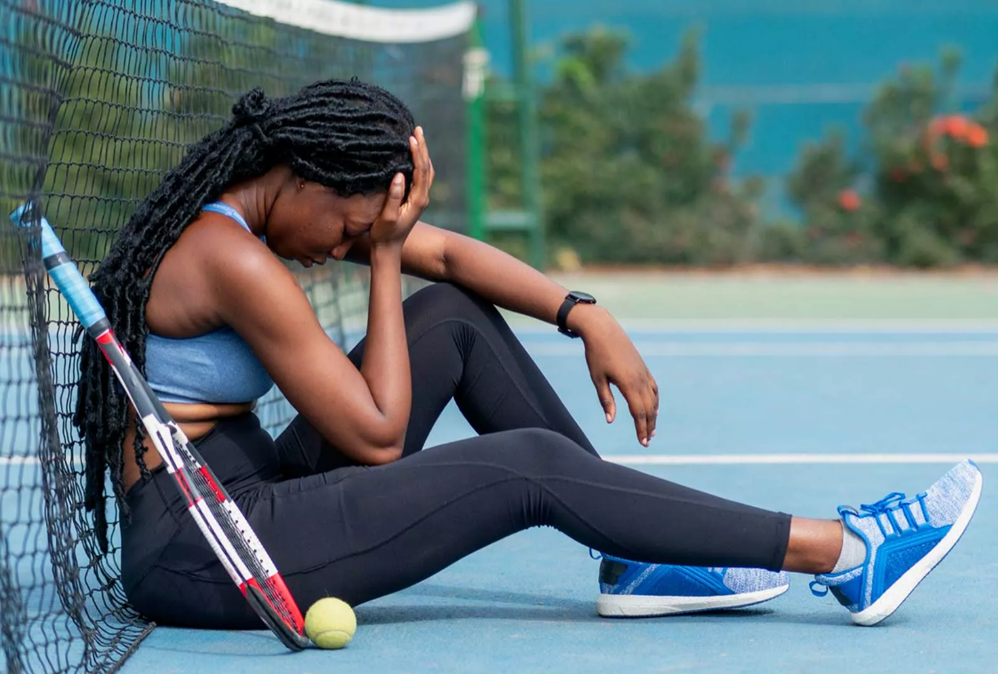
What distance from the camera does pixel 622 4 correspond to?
48.6ft

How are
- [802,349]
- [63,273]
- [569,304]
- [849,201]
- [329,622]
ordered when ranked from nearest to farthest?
1. [63,273]
2. [329,622]
3. [569,304]
4. [802,349]
5. [849,201]

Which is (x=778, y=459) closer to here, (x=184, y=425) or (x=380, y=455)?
(x=380, y=455)

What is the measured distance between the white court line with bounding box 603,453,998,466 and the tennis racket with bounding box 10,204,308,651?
2201 mm

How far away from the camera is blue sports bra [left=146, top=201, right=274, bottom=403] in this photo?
8.94 ft

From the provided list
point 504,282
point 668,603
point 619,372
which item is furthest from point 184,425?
point 668,603

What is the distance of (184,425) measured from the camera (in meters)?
2.78

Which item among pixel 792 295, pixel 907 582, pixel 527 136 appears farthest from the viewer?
pixel 527 136

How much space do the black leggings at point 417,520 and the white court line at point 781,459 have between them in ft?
6.53

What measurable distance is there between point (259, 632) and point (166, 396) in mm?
485

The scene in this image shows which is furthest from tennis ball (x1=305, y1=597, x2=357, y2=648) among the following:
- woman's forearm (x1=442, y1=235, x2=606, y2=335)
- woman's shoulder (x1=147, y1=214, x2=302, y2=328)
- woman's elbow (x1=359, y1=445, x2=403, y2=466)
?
woman's forearm (x1=442, y1=235, x2=606, y2=335)

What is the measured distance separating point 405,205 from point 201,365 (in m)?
0.48

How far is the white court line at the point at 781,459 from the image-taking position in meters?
4.77

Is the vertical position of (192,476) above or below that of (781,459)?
above

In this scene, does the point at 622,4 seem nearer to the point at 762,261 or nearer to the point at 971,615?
the point at 762,261
